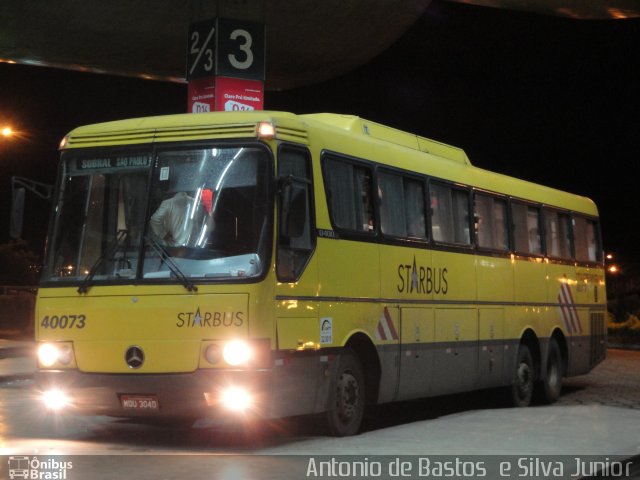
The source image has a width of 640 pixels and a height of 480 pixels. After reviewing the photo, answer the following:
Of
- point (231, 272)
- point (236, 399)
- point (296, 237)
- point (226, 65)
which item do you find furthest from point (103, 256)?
point (226, 65)

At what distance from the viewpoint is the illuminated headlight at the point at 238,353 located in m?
11.0

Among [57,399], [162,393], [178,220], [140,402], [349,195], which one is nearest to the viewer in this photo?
[162,393]

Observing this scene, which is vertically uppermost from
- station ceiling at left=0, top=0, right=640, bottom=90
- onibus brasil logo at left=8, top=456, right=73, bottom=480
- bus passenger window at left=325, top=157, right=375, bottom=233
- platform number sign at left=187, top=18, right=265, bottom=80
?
station ceiling at left=0, top=0, right=640, bottom=90

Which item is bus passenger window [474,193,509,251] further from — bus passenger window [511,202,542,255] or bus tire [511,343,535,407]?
bus tire [511,343,535,407]

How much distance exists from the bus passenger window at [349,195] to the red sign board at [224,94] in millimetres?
10381

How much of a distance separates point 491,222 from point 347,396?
222 inches

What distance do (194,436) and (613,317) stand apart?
36.4 m

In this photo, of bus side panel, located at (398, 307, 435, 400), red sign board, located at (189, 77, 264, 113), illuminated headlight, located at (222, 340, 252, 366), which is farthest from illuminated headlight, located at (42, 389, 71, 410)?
red sign board, located at (189, 77, 264, 113)

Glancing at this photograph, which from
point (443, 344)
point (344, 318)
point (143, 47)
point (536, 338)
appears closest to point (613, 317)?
point (143, 47)

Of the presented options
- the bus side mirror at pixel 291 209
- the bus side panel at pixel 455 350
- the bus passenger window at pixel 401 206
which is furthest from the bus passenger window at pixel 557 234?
the bus side mirror at pixel 291 209

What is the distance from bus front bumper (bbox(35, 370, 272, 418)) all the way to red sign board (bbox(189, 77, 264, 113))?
12.6 meters

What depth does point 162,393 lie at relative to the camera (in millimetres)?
11195

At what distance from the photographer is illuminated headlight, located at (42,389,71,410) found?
11680mm

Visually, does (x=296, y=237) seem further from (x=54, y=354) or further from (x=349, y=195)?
(x=54, y=354)
